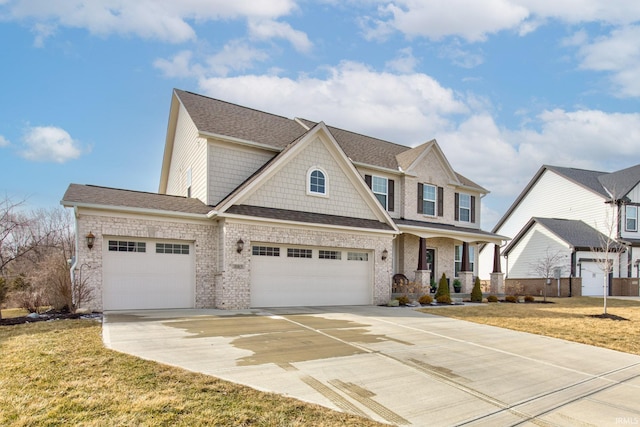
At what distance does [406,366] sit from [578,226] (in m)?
29.9

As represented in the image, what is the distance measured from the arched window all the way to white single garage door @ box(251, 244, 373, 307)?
2.43m

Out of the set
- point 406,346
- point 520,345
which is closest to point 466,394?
point 406,346

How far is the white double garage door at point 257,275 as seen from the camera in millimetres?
13305

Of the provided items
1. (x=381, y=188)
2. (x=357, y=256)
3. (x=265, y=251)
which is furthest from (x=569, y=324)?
(x=381, y=188)

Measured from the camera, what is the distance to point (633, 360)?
913 centimetres

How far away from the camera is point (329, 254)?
55.9 ft

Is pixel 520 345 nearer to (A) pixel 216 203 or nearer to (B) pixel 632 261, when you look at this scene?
Result: (A) pixel 216 203

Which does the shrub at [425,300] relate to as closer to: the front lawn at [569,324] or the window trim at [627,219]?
the front lawn at [569,324]

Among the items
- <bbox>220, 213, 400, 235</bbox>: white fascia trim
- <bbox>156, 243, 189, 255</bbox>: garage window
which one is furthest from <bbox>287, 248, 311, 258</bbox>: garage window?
<bbox>156, 243, 189, 255</bbox>: garage window

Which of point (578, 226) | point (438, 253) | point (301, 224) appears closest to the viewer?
point (301, 224)

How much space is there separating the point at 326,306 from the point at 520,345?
776 centimetres

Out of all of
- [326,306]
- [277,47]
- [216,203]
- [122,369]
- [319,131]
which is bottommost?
[326,306]

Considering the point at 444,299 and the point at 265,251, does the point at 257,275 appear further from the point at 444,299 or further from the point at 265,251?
the point at 444,299

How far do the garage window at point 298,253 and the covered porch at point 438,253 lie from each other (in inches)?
222
